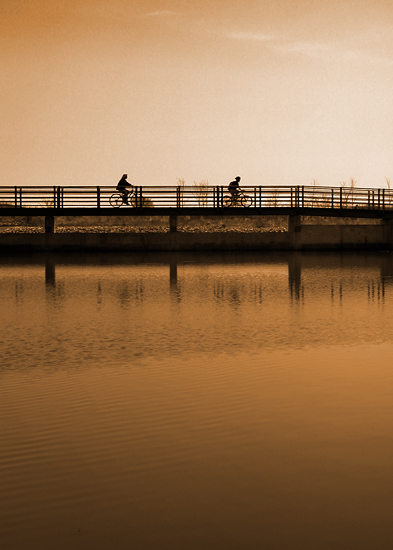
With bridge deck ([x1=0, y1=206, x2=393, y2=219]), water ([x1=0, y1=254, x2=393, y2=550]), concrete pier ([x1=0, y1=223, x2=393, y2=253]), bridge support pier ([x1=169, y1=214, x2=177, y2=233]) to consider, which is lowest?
water ([x1=0, y1=254, x2=393, y2=550])

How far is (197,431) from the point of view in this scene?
15.1 ft

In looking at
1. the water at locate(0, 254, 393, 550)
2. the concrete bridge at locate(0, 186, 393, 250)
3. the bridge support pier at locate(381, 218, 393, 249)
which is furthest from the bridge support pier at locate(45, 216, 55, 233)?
the water at locate(0, 254, 393, 550)

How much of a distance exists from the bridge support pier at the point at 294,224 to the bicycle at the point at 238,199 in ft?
7.02

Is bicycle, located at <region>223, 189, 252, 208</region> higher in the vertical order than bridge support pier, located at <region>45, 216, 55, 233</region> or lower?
higher

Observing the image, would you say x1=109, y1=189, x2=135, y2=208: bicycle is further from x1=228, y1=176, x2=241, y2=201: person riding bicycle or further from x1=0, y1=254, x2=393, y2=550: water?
x1=0, y1=254, x2=393, y2=550: water

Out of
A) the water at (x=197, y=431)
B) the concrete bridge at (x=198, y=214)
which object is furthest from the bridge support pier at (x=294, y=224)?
the water at (x=197, y=431)

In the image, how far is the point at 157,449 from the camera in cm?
421

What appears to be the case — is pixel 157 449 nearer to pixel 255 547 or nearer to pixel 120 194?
pixel 255 547

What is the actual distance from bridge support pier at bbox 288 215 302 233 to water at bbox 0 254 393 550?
2163 centimetres

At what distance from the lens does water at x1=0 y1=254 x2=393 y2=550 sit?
3.18 metres

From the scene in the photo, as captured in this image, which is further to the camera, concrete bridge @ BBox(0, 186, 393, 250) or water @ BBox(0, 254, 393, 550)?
concrete bridge @ BBox(0, 186, 393, 250)

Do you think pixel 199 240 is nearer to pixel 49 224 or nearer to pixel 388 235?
pixel 49 224

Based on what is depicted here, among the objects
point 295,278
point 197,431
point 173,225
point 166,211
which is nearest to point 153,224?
point 166,211

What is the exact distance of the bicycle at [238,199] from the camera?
108 feet
